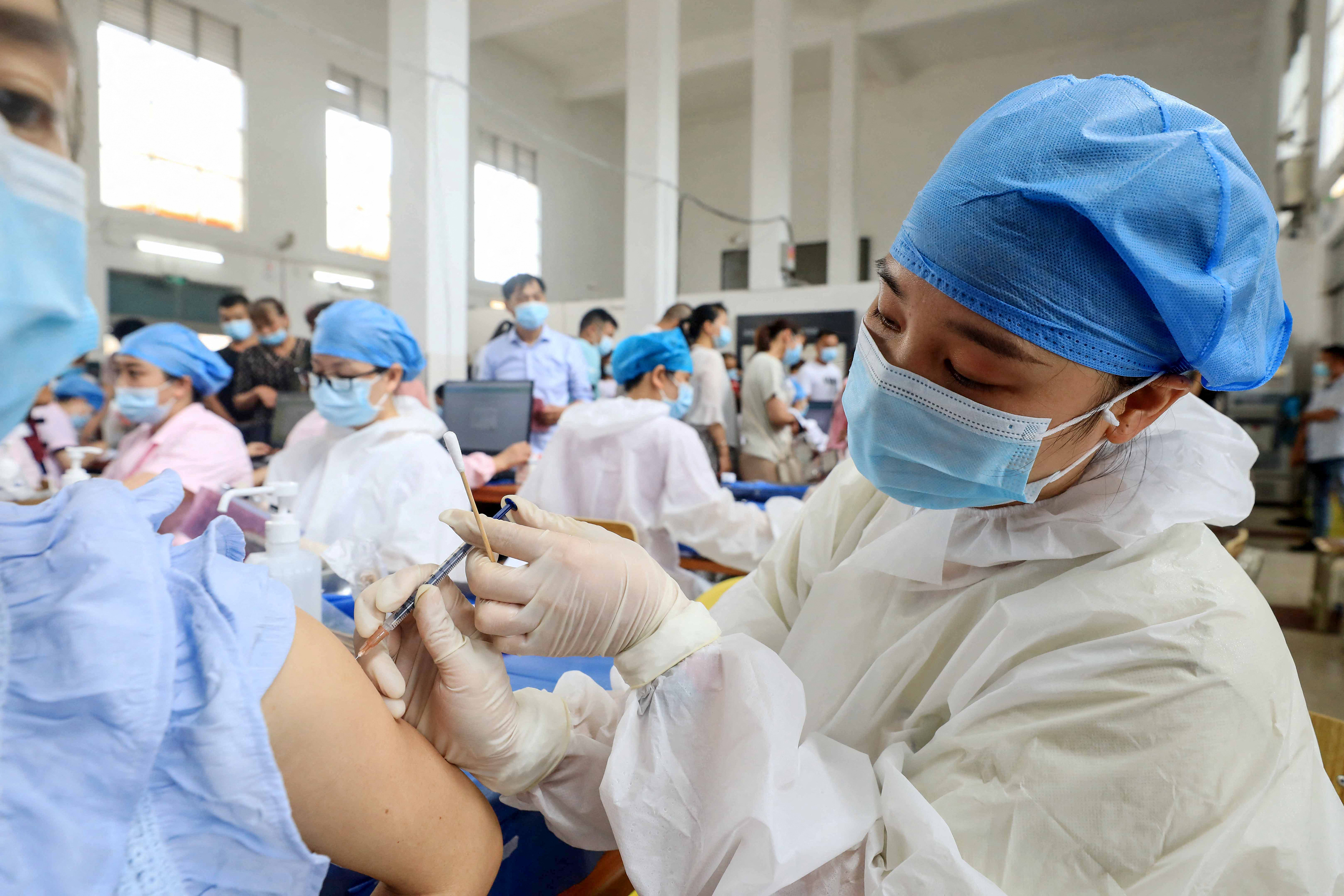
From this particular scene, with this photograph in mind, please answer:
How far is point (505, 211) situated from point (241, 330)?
573 cm

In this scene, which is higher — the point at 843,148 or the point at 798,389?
the point at 843,148

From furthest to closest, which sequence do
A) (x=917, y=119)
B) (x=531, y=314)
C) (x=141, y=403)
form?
(x=917, y=119)
(x=531, y=314)
(x=141, y=403)

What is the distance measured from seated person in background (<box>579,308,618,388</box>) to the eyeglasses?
3016mm

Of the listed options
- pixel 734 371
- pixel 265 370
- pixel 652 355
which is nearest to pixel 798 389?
pixel 734 371

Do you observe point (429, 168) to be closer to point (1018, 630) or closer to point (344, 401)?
point (344, 401)

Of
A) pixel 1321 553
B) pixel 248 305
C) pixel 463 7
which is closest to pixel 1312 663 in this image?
pixel 1321 553

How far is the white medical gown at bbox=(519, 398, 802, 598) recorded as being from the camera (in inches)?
86.8

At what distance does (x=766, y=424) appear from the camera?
13.3ft

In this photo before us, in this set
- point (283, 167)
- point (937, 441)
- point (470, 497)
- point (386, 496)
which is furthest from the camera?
point (283, 167)

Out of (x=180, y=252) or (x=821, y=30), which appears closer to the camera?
(x=180, y=252)

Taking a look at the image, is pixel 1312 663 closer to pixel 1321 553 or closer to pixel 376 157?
pixel 1321 553

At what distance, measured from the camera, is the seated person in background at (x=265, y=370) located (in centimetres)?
398

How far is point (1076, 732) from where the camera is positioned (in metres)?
0.65

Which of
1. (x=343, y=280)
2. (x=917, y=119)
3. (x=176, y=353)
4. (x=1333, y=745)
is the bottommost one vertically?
(x=1333, y=745)
